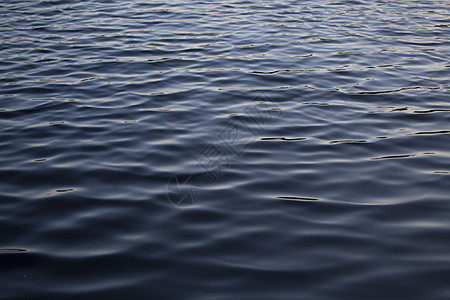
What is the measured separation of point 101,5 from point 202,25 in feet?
10.2

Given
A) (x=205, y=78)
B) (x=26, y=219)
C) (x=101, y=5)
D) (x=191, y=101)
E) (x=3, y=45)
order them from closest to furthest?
(x=26, y=219)
(x=191, y=101)
(x=205, y=78)
(x=3, y=45)
(x=101, y=5)

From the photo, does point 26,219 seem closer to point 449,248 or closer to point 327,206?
point 327,206

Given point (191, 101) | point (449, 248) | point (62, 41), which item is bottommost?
point (449, 248)

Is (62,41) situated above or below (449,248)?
above

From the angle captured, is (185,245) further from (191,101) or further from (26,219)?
(191,101)

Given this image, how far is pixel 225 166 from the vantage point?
12.5 feet

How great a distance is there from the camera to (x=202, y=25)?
8250 millimetres

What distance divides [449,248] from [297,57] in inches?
169

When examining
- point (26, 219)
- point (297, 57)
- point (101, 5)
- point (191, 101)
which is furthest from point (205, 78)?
point (101, 5)

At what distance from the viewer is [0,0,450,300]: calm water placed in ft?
8.64

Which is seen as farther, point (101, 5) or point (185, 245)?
point (101, 5)

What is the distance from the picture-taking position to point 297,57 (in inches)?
256

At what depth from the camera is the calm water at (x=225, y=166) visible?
2.63 metres

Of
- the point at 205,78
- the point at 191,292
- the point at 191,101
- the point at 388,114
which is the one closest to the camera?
the point at 191,292
